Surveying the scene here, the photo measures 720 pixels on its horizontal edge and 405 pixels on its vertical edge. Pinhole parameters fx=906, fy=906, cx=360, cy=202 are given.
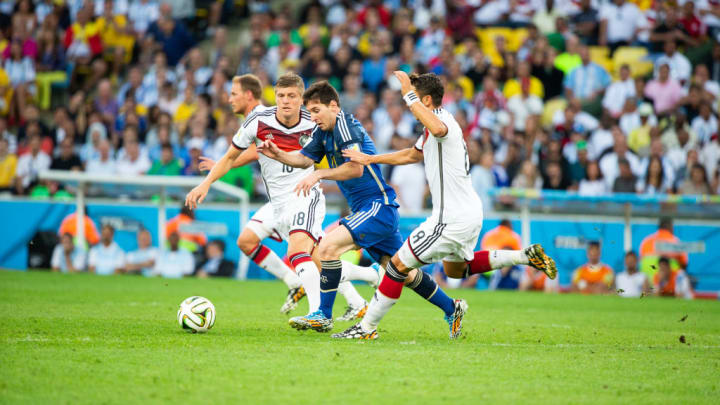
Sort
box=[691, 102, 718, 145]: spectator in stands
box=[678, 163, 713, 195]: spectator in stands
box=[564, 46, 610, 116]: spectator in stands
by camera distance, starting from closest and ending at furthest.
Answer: box=[678, 163, 713, 195]: spectator in stands → box=[691, 102, 718, 145]: spectator in stands → box=[564, 46, 610, 116]: spectator in stands

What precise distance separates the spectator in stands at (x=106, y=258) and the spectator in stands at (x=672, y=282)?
10.3 meters

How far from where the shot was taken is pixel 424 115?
7.98 m

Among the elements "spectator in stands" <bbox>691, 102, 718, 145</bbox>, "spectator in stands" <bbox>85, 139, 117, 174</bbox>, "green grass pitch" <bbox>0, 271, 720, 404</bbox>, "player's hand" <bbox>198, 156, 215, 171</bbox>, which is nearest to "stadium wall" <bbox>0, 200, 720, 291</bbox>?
"spectator in stands" <bbox>85, 139, 117, 174</bbox>

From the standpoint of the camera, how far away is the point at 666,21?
20.1m

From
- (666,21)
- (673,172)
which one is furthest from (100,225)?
(666,21)

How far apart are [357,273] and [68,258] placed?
9.63 m

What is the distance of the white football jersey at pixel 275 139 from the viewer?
10.1 m

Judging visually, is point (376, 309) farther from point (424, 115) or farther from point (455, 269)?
point (424, 115)

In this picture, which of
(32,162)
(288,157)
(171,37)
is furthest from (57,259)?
(288,157)

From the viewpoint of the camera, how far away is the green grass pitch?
18.9ft

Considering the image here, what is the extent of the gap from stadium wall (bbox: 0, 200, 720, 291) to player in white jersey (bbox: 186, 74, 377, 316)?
6.13m

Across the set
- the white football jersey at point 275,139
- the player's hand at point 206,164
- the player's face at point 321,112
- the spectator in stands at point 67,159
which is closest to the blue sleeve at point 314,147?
the player's face at point 321,112

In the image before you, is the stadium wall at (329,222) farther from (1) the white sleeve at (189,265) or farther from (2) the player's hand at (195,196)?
(2) the player's hand at (195,196)

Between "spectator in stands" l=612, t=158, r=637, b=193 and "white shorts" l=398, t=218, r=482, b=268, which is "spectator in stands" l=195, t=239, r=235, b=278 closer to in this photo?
"spectator in stands" l=612, t=158, r=637, b=193
